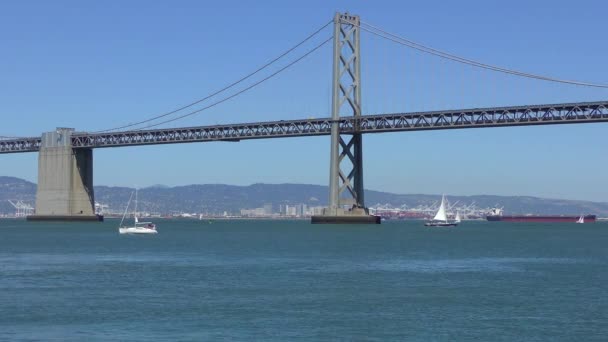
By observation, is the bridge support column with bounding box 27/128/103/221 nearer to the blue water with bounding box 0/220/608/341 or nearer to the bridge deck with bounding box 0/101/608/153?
the bridge deck with bounding box 0/101/608/153

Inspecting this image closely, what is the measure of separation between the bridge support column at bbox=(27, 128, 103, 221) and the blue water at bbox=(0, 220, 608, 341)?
5587cm

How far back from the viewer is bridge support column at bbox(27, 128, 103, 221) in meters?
102

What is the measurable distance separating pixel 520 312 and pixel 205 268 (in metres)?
15.8

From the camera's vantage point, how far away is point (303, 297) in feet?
92.3

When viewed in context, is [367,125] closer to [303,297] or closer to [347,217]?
[347,217]

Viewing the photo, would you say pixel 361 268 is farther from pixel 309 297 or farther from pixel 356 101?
pixel 356 101

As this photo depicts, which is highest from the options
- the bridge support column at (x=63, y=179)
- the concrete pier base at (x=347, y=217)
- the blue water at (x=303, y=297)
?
the bridge support column at (x=63, y=179)

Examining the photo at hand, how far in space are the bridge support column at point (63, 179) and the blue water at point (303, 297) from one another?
5587 cm

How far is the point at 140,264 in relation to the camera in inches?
1603

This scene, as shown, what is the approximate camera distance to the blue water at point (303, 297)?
22109 millimetres

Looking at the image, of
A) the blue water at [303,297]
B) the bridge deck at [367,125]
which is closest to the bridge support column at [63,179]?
the bridge deck at [367,125]

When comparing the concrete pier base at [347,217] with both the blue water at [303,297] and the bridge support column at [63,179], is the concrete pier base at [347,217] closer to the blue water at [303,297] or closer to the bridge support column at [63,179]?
the bridge support column at [63,179]

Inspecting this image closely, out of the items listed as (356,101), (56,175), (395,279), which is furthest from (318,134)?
(395,279)

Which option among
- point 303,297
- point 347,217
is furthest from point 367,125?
point 303,297
